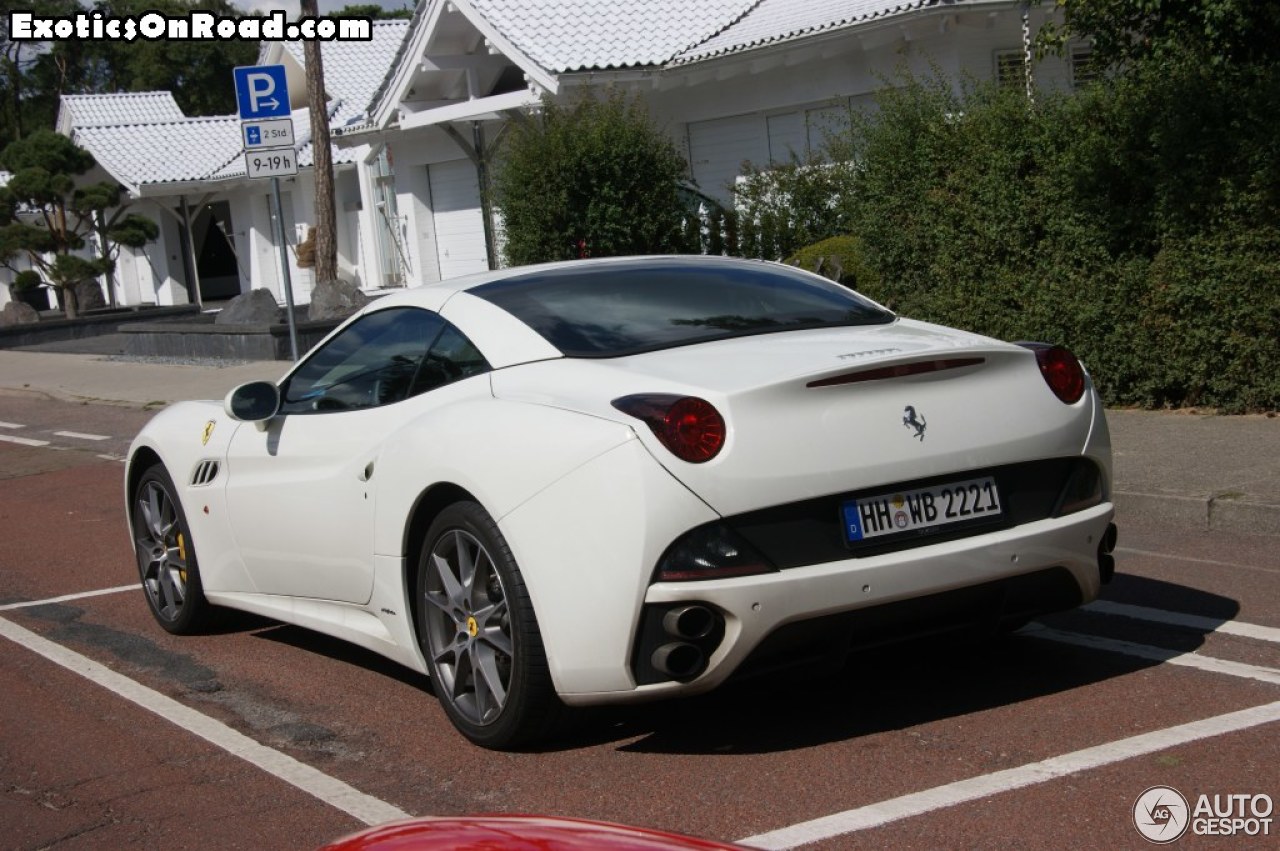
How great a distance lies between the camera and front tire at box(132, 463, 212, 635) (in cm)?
688

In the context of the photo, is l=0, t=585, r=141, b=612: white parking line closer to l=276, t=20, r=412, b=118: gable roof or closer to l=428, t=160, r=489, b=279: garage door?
l=428, t=160, r=489, b=279: garage door

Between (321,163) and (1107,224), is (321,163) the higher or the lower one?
the higher one

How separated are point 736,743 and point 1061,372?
1.61m

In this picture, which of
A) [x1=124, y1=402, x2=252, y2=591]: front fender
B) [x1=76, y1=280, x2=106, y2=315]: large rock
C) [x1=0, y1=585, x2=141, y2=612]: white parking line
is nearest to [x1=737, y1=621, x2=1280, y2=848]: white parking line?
[x1=124, y1=402, x2=252, y2=591]: front fender

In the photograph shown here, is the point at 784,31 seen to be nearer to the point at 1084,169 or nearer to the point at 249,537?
the point at 1084,169

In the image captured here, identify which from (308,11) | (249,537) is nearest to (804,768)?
(249,537)

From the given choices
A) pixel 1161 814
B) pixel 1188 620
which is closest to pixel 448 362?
pixel 1161 814

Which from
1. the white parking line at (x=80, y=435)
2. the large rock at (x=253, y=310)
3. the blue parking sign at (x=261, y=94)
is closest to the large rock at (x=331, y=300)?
the large rock at (x=253, y=310)

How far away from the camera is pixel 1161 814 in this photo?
4035 mm

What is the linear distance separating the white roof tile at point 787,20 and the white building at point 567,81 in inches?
1.5

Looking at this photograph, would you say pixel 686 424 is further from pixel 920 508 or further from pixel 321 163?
pixel 321 163

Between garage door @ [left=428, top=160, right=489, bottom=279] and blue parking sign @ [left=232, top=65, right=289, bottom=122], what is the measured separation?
13109 millimetres

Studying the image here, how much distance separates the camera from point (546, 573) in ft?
15.0

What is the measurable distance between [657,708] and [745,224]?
13930mm
